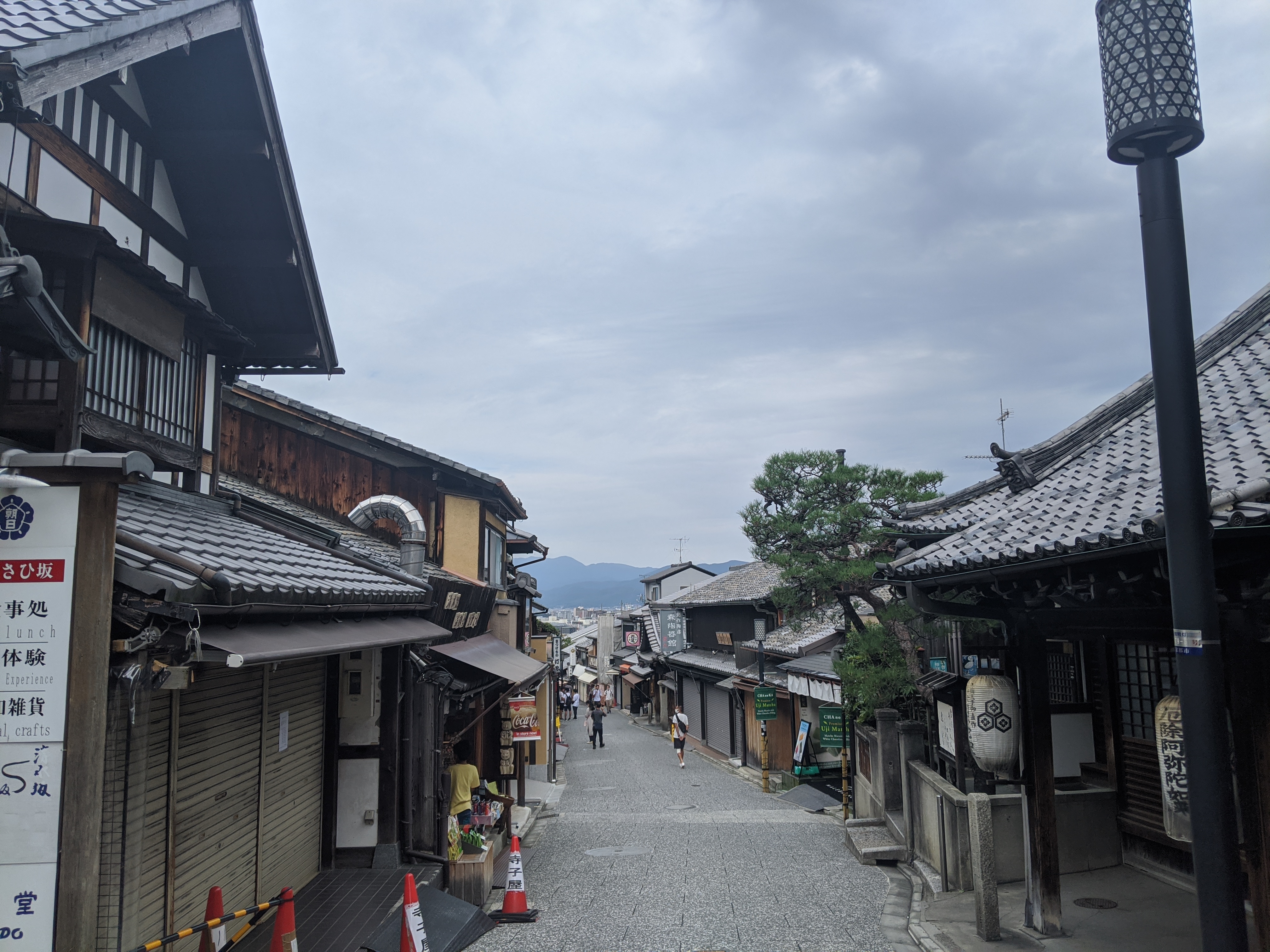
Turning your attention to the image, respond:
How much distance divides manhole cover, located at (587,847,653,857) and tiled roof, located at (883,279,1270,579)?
8.69 m

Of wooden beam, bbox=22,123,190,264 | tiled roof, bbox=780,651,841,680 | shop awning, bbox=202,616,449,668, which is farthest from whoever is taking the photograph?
tiled roof, bbox=780,651,841,680

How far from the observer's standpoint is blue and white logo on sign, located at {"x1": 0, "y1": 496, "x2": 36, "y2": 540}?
17.5ft

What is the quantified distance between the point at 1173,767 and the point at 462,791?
10.7 m

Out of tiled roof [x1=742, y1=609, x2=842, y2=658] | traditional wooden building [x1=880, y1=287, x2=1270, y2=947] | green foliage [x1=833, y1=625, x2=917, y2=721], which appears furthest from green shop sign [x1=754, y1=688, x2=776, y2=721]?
traditional wooden building [x1=880, y1=287, x2=1270, y2=947]

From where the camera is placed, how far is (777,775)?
29.2 m

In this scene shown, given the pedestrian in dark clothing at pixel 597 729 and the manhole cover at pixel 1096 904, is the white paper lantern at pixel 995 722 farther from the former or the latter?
the pedestrian in dark clothing at pixel 597 729

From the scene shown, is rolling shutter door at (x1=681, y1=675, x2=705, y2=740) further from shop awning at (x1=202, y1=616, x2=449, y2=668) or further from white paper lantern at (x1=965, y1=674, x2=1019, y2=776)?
shop awning at (x1=202, y1=616, x2=449, y2=668)

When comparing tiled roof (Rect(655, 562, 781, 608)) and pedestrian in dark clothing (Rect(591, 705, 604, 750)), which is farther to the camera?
pedestrian in dark clothing (Rect(591, 705, 604, 750))

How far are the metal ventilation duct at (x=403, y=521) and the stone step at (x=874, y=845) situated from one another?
363 inches

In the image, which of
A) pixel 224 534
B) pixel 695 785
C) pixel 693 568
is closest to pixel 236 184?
pixel 224 534

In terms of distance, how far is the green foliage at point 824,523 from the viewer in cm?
1805

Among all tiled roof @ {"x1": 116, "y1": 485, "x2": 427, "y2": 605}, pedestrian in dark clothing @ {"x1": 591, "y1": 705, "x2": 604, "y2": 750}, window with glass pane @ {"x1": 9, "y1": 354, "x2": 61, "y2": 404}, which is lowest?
pedestrian in dark clothing @ {"x1": 591, "y1": 705, "x2": 604, "y2": 750}

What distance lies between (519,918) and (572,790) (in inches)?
617

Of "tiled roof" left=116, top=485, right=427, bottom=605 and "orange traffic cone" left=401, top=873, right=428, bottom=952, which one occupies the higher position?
"tiled roof" left=116, top=485, right=427, bottom=605
